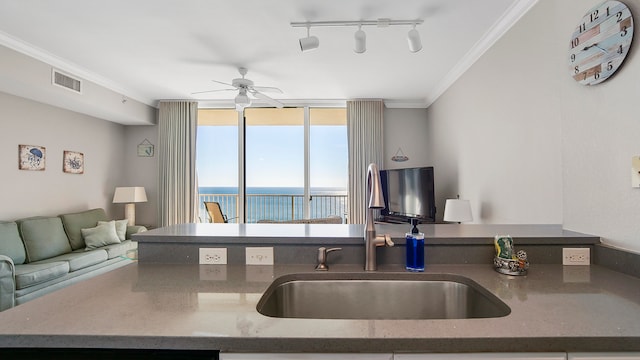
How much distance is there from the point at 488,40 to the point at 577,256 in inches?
87.6

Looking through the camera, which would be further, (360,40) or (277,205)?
(277,205)

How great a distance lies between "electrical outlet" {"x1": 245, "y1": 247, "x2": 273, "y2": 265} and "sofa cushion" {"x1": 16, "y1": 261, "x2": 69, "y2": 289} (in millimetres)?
2701

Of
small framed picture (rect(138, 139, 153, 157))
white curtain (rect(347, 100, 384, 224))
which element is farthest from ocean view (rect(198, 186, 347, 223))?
small framed picture (rect(138, 139, 153, 157))

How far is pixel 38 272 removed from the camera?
2617mm

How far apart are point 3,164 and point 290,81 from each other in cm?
337

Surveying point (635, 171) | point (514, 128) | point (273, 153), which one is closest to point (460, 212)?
point (514, 128)

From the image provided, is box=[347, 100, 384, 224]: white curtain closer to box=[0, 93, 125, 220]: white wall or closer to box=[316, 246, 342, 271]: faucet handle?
box=[316, 246, 342, 271]: faucet handle

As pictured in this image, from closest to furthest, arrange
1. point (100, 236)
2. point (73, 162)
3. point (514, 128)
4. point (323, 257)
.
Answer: point (323, 257)
point (514, 128)
point (100, 236)
point (73, 162)

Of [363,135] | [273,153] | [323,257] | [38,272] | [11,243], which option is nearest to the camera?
[323,257]

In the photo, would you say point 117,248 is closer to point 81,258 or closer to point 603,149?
point 81,258

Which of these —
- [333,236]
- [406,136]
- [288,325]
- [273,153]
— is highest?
[406,136]

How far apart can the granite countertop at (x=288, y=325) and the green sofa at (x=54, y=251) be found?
2.25 m

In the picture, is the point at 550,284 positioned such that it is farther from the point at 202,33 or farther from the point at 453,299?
the point at 202,33

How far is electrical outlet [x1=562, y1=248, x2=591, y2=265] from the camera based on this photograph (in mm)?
1177
